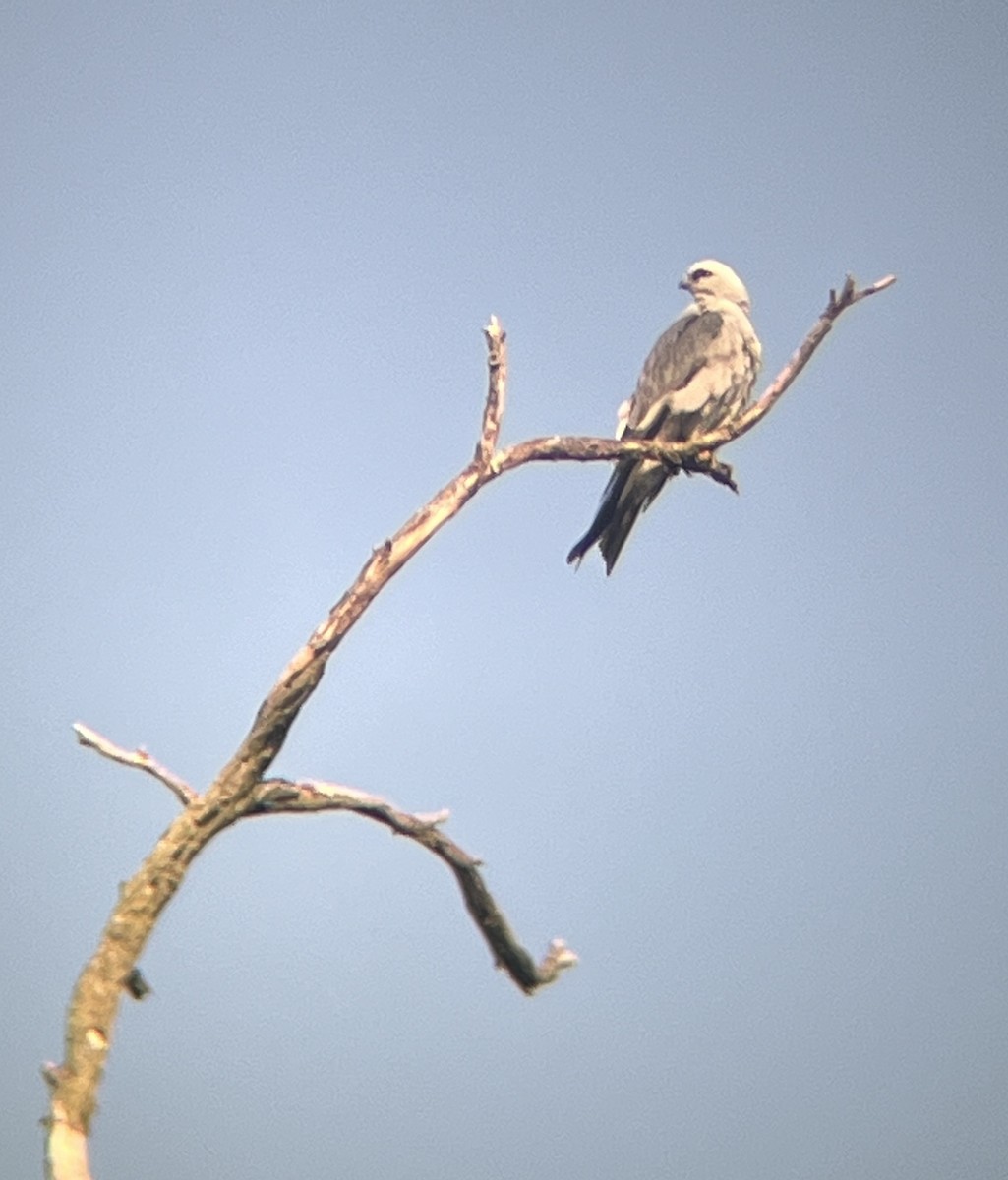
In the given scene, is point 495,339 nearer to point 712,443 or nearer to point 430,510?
point 430,510

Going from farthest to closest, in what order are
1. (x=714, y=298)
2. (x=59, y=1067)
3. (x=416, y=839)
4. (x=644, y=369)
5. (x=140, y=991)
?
(x=714, y=298) → (x=644, y=369) → (x=416, y=839) → (x=140, y=991) → (x=59, y=1067)

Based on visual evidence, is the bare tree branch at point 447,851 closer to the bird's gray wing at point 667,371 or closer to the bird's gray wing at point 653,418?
the bird's gray wing at point 653,418

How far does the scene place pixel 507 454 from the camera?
3057 mm

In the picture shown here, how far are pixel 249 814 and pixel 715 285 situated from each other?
15.0 ft

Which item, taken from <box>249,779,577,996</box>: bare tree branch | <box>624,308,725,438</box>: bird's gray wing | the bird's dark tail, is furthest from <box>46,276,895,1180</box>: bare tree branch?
<box>624,308,725,438</box>: bird's gray wing

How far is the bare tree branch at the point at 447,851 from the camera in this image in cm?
261

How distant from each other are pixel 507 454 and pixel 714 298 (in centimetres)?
365

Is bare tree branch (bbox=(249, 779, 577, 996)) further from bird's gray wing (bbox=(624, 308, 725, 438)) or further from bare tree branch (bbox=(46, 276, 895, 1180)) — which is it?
bird's gray wing (bbox=(624, 308, 725, 438))

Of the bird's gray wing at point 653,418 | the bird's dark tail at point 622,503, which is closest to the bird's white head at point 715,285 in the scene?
the bird's gray wing at point 653,418

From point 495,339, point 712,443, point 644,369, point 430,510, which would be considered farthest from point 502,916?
point 644,369

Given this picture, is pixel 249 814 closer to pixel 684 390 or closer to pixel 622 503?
pixel 622 503

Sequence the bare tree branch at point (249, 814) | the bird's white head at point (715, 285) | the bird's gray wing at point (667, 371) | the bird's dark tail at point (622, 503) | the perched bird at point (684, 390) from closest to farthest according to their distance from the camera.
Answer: the bare tree branch at point (249, 814) < the bird's dark tail at point (622, 503) < the perched bird at point (684, 390) < the bird's gray wing at point (667, 371) < the bird's white head at point (715, 285)

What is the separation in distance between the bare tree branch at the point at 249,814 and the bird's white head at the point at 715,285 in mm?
3623

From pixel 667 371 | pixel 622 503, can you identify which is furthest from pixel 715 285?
pixel 622 503
